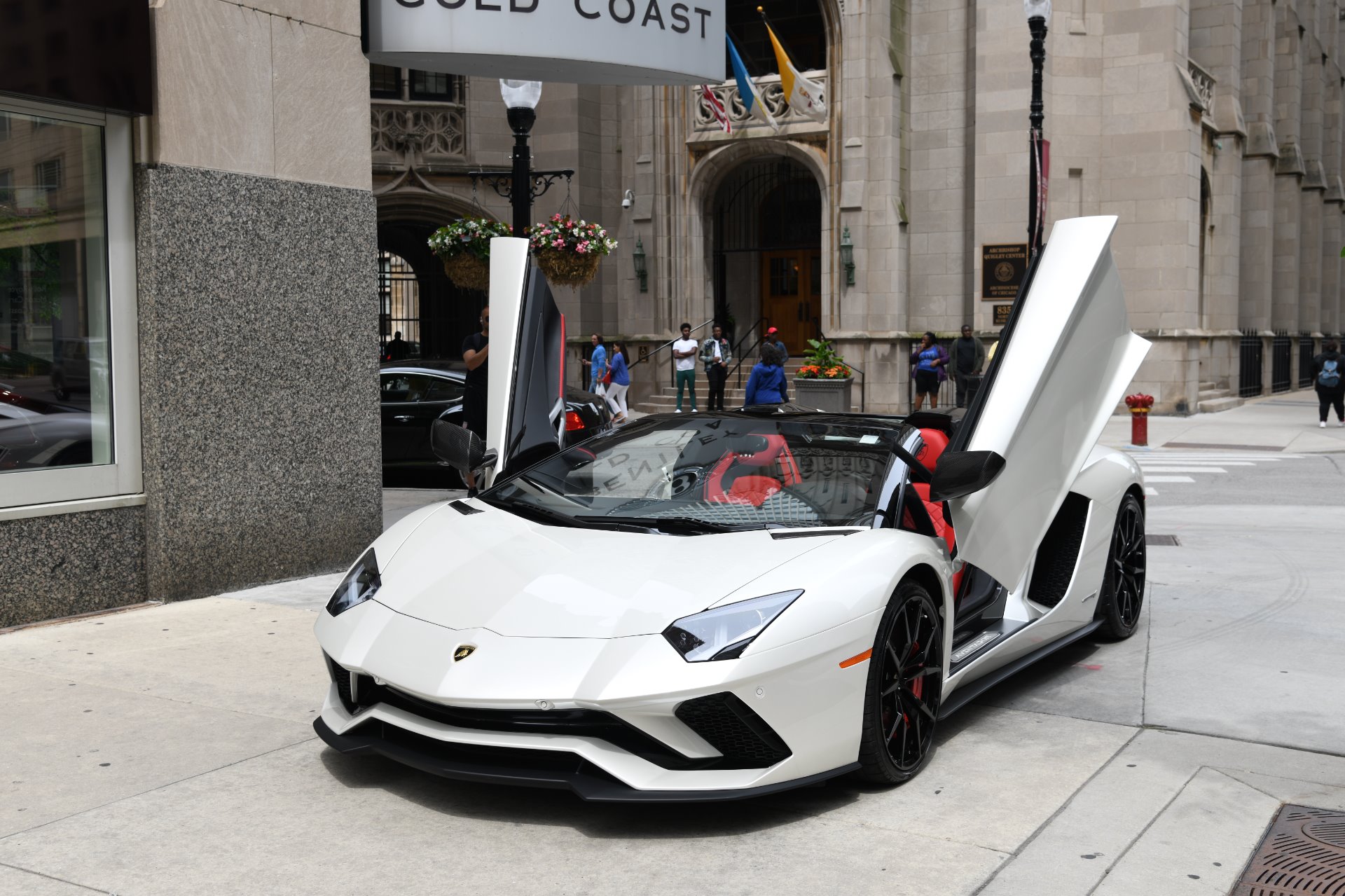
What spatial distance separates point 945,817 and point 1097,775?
2.39 feet

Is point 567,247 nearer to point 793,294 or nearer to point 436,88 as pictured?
point 436,88

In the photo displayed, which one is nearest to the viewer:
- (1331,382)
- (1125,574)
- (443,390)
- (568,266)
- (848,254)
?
(1125,574)

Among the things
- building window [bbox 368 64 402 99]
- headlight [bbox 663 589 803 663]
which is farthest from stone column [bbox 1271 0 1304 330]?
headlight [bbox 663 589 803 663]

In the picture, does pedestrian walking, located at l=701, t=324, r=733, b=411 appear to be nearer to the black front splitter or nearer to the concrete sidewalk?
the concrete sidewalk

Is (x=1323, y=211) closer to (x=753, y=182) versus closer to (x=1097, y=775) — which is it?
(x=753, y=182)

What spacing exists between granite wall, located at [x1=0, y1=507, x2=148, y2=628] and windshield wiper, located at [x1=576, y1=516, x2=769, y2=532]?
12.2 feet

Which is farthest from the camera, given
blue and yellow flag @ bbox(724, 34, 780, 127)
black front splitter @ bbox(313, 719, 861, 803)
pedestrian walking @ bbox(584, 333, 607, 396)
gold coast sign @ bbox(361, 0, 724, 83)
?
pedestrian walking @ bbox(584, 333, 607, 396)

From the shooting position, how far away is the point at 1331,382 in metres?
22.5

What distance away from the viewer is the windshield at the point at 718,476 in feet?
16.2

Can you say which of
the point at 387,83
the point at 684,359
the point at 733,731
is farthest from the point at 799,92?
→ the point at 733,731

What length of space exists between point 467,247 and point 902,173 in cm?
1288

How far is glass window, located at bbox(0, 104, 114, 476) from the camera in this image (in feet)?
23.5

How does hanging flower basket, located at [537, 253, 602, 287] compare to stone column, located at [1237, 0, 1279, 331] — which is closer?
hanging flower basket, located at [537, 253, 602, 287]

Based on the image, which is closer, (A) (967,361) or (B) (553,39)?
(B) (553,39)
